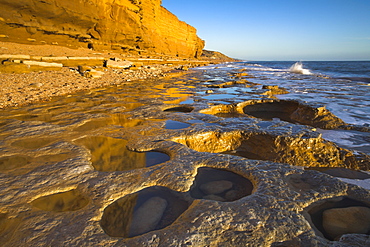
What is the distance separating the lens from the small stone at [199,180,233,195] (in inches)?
66.9

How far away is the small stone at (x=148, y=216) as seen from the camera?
1.29 meters

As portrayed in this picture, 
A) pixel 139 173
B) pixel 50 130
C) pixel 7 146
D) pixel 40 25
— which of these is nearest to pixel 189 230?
pixel 139 173

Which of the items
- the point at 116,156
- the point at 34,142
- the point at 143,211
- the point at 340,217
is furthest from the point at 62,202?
the point at 340,217

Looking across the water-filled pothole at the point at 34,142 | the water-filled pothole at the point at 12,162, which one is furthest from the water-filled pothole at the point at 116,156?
the water-filled pothole at the point at 12,162

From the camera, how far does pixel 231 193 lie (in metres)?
1.68

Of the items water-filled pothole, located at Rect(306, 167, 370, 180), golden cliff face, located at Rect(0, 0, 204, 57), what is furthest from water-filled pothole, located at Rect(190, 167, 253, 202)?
golden cliff face, located at Rect(0, 0, 204, 57)

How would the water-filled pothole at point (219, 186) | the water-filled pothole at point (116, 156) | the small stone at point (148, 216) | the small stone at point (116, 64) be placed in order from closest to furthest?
the small stone at point (148, 216) → the water-filled pothole at point (219, 186) → the water-filled pothole at point (116, 156) → the small stone at point (116, 64)

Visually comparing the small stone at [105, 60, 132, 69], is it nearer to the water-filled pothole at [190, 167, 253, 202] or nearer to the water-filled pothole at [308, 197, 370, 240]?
the water-filled pothole at [190, 167, 253, 202]

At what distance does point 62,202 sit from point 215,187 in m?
1.20

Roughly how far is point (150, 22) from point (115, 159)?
2586 cm

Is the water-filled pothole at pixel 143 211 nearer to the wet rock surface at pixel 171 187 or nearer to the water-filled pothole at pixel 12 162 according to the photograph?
the wet rock surface at pixel 171 187

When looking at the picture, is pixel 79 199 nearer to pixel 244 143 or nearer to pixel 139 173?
pixel 139 173

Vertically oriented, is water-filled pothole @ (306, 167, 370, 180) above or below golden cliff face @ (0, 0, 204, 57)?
below

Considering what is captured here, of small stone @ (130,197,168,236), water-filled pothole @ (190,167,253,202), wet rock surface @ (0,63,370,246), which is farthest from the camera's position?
water-filled pothole @ (190,167,253,202)
